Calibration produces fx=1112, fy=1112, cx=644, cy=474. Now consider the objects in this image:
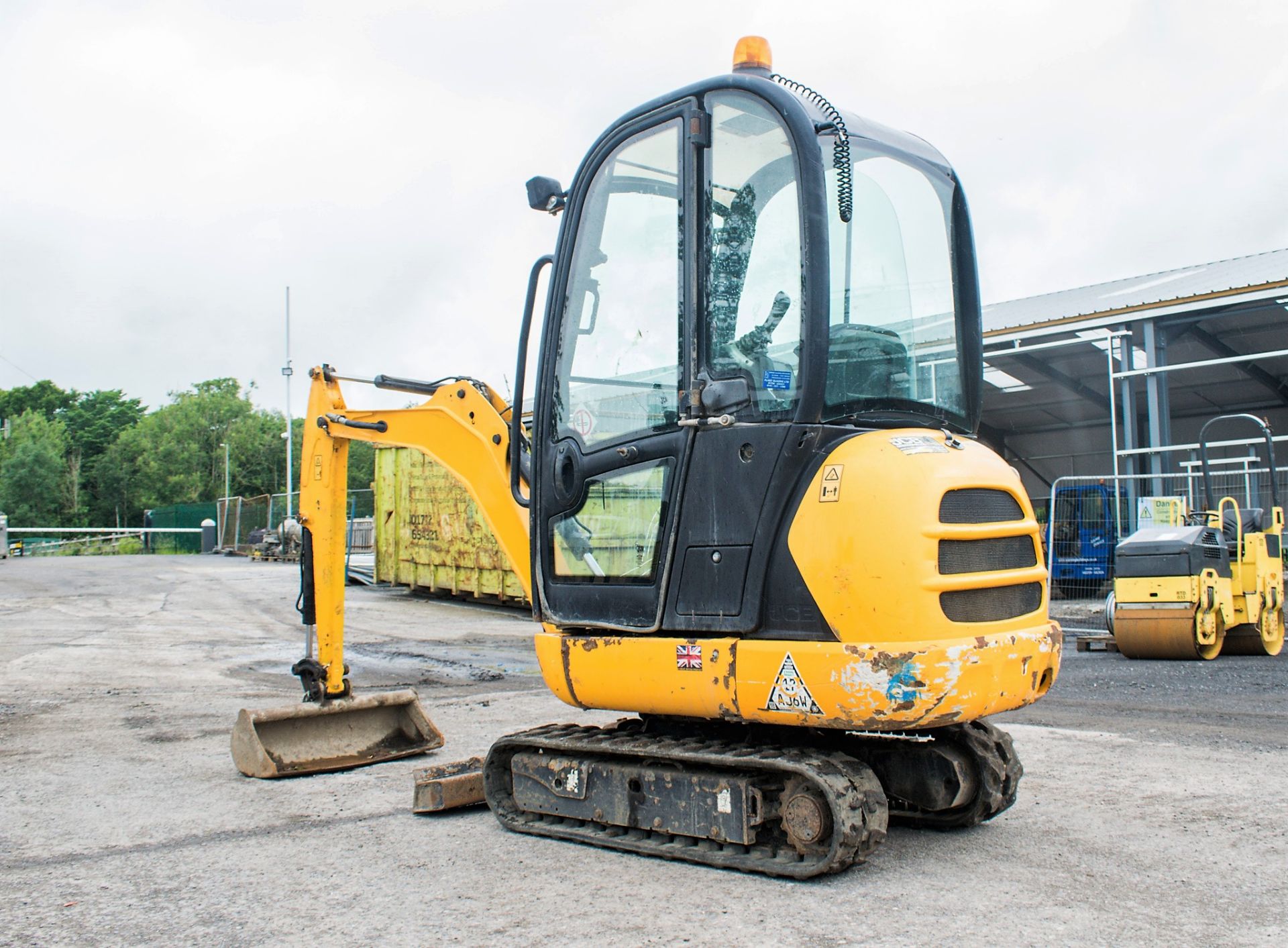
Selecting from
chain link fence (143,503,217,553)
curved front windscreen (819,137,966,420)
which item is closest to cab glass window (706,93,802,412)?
curved front windscreen (819,137,966,420)

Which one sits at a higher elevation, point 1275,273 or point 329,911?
point 1275,273

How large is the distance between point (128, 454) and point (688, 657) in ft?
267

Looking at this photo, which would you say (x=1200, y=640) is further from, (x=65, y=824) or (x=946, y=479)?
(x=65, y=824)

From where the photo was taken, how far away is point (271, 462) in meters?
82.6

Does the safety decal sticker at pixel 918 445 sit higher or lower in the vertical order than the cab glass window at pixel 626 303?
lower

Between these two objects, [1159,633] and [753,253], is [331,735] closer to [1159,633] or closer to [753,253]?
[753,253]

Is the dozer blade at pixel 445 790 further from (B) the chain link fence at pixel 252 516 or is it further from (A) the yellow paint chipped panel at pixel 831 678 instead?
(B) the chain link fence at pixel 252 516

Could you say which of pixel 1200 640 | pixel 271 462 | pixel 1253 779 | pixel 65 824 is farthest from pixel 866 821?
pixel 271 462

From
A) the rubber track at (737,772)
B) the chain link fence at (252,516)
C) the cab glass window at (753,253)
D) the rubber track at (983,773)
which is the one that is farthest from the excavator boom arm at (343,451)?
the chain link fence at (252,516)

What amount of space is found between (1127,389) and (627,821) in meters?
16.2

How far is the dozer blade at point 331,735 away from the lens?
6.01 metres

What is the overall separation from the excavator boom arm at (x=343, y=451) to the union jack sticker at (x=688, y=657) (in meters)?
1.61

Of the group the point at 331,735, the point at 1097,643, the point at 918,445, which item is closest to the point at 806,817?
the point at 918,445

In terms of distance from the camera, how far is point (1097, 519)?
1736cm
